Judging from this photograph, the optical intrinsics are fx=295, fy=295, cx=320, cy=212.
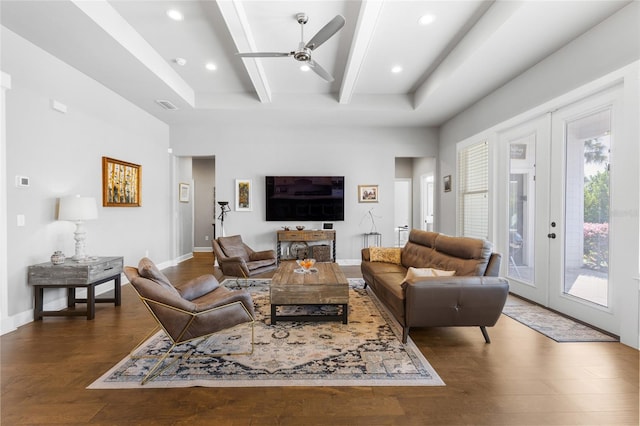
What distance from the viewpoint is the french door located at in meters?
2.98

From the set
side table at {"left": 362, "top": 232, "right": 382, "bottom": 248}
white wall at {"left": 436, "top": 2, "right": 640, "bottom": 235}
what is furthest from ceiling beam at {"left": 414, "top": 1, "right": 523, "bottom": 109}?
side table at {"left": 362, "top": 232, "right": 382, "bottom": 248}

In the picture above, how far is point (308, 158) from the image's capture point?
650 cm

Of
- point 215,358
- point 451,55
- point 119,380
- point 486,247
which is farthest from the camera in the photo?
point 451,55

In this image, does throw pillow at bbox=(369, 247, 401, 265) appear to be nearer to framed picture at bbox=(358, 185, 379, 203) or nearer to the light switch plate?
framed picture at bbox=(358, 185, 379, 203)

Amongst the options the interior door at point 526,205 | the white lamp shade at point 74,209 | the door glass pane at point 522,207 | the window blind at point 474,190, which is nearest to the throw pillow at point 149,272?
the white lamp shade at point 74,209

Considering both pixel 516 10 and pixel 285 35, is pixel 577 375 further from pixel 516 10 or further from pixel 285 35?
pixel 285 35

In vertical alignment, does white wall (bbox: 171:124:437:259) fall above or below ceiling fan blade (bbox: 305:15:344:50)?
below

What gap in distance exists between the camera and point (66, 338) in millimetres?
2793

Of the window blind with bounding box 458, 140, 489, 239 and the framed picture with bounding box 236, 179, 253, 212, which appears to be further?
the framed picture with bounding box 236, 179, 253, 212

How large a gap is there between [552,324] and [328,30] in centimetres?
371

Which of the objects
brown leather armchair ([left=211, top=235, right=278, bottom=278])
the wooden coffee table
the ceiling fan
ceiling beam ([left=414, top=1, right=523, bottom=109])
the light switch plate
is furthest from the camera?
brown leather armchair ([left=211, top=235, right=278, bottom=278])

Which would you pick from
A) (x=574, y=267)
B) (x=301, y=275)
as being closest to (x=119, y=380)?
(x=301, y=275)

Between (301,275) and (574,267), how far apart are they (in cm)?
307

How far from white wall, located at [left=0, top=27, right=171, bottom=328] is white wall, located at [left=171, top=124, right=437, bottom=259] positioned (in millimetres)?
1553
